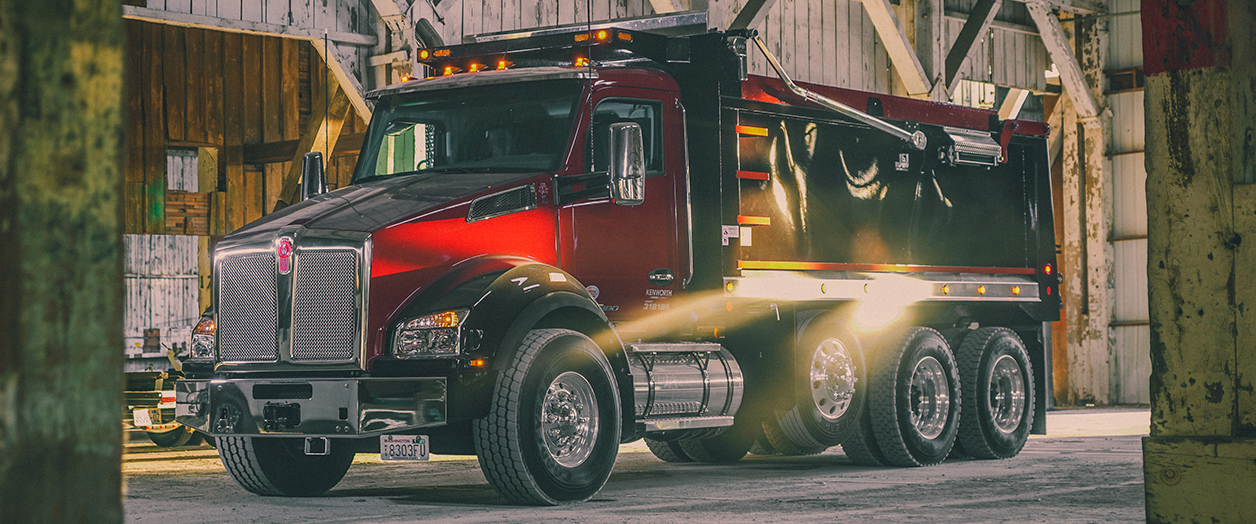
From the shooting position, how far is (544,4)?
1752cm

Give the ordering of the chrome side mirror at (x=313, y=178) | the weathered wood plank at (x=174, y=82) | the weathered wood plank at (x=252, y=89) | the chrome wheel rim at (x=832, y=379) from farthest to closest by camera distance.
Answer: the weathered wood plank at (x=252, y=89) < the weathered wood plank at (x=174, y=82) < the chrome wheel rim at (x=832, y=379) < the chrome side mirror at (x=313, y=178)

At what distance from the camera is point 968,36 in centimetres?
2141

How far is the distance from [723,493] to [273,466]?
290 centimetres

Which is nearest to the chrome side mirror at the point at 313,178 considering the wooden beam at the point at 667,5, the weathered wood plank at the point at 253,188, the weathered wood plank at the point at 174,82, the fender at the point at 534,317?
the fender at the point at 534,317

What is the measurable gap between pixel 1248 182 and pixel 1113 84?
63.0 ft

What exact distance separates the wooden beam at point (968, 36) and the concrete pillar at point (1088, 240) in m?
3.14

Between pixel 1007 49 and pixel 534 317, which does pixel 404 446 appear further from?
pixel 1007 49

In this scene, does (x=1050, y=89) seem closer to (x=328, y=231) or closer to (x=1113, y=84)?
(x=1113, y=84)

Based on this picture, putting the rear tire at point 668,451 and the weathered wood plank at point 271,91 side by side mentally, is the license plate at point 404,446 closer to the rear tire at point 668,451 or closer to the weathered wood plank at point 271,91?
the rear tire at point 668,451

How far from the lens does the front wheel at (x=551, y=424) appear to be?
9555 mm

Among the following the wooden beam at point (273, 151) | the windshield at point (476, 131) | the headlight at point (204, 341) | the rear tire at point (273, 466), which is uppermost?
the wooden beam at point (273, 151)

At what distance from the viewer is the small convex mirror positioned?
10109mm

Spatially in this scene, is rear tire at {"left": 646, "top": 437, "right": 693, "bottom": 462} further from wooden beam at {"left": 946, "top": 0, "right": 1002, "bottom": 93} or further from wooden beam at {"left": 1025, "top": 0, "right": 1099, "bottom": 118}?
wooden beam at {"left": 1025, "top": 0, "right": 1099, "bottom": 118}

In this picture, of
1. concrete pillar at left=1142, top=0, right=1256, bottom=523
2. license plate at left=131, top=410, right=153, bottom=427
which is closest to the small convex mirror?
concrete pillar at left=1142, top=0, right=1256, bottom=523
